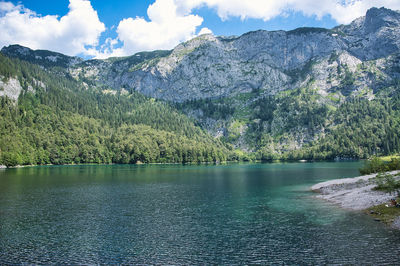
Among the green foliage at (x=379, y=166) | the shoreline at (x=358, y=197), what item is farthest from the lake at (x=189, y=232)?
the green foliage at (x=379, y=166)

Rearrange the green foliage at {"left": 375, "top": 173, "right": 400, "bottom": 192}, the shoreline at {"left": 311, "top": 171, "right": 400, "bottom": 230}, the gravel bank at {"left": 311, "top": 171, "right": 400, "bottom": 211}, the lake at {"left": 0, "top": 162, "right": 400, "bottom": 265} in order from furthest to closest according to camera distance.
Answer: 1. the green foliage at {"left": 375, "top": 173, "right": 400, "bottom": 192}
2. the gravel bank at {"left": 311, "top": 171, "right": 400, "bottom": 211}
3. the shoreline at {"left": 311, "top": 171, "right": 400, "bottom": 230}
4. the lake at {"left": 0, "top": 162, "right": 400, "bottom": 265}

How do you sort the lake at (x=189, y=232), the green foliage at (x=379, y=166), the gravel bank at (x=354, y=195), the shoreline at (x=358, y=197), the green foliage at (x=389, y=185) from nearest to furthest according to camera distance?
the lake at (x=189, y=232) < the shoreline at (x=358, y=197) < the gravel bank at (x=354, y=195) < the green foliage at (x=389, y=185) < the green foliage at (x=379, y=166)

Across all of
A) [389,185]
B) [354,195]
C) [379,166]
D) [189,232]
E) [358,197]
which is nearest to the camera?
[189,232]

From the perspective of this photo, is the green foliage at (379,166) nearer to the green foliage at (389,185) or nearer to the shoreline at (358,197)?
the shoreline at (358,197)

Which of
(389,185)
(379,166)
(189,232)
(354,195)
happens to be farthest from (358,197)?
(379,166)

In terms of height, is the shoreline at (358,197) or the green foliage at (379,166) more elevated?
the green foliage at (379,166)

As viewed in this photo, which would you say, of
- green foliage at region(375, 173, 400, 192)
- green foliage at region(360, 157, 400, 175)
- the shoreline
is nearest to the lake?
the shoreline

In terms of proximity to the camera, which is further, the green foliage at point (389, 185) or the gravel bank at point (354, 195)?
the green foliage at point (389, 185)

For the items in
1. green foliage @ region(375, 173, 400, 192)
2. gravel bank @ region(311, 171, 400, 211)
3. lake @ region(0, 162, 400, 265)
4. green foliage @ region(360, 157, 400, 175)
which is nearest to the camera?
lake @ region(0, 162, 400, 265)

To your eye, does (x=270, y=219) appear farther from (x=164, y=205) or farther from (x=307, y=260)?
(x=164, y=205)

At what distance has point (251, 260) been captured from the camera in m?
31.0

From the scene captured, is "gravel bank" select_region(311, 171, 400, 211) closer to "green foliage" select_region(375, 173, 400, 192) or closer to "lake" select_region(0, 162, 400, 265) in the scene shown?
"green foliage" select_region(375, 173, 400, 192)

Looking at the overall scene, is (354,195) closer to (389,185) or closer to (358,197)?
A: (358,197)

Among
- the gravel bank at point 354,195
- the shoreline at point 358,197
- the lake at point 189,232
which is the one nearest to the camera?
Answer: the lake at point 189,232
